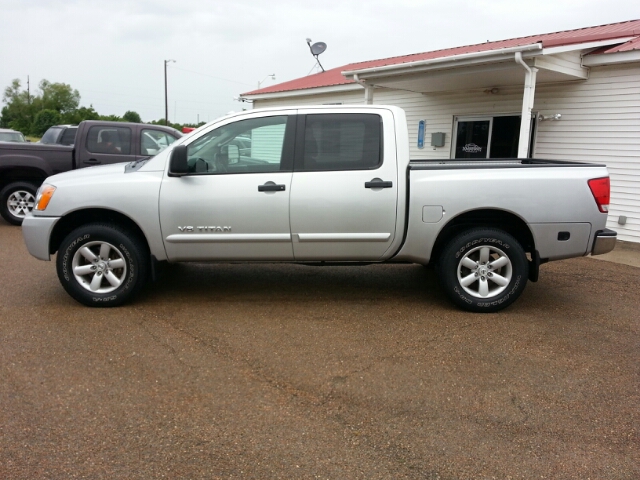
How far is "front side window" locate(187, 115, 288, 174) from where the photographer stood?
5.05 meters

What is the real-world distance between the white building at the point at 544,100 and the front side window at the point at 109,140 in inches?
176

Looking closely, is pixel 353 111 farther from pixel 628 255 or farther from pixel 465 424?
pixel 628 255

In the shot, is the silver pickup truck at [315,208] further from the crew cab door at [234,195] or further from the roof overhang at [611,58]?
the roof overhang at [611,58]

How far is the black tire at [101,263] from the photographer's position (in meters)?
5.05

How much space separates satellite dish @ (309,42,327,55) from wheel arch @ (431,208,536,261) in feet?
48.3

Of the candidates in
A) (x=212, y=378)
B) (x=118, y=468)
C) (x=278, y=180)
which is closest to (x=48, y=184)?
(x=278, y=180)

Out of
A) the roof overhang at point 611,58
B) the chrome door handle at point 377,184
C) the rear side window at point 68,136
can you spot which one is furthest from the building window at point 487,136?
the rear side window at point 68,136

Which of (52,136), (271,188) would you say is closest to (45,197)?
(271,188)

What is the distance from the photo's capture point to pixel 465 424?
322 cm

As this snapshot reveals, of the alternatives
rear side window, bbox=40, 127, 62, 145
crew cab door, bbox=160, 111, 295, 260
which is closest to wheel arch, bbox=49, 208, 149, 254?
crew cab door, bbox=160, 111, 295, 260

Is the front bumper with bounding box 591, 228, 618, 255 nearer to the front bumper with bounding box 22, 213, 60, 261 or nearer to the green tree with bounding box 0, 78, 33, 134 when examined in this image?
the front bumper with bounding box 22, 213, 60, 261

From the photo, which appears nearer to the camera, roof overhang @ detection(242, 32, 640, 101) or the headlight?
the headlight

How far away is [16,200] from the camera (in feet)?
32.7

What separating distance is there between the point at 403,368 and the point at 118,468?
80.0 inches
